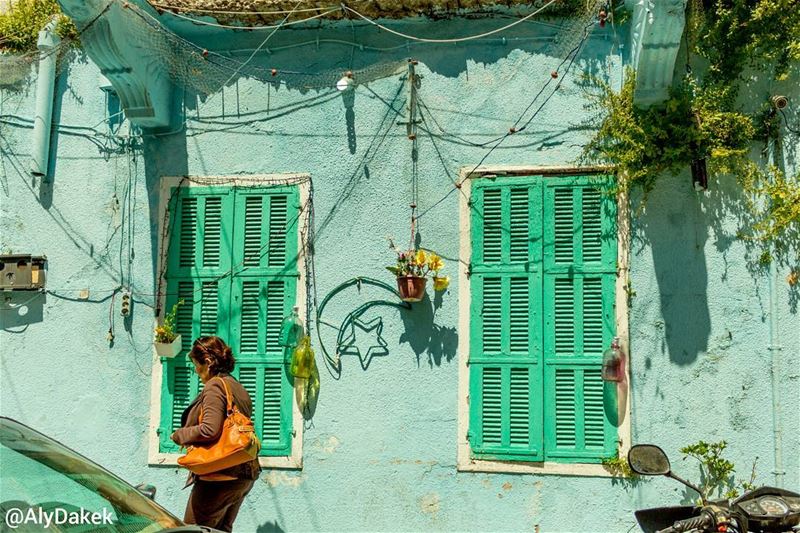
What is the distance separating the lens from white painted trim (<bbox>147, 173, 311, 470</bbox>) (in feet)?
20.7

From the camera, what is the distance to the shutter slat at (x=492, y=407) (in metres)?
6.09

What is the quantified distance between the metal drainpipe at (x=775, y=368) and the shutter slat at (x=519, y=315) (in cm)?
165

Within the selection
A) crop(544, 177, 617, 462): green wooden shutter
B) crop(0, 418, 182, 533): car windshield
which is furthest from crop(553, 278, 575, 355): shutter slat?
crop(0, 418, 182, 533): car windshield

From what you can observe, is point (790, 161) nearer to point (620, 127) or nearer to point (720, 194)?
point (720, 194)

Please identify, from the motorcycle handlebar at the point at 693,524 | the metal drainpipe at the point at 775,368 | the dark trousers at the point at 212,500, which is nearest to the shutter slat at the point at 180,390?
the dark trousers at the point at 212,500

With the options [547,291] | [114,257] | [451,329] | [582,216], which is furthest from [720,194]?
[114,257]

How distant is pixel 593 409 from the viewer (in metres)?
6.00

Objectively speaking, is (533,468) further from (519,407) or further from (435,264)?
(435,264)

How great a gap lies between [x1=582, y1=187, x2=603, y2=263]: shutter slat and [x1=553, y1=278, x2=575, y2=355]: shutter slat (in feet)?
0.79

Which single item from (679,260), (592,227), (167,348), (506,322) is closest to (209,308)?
(167,348)

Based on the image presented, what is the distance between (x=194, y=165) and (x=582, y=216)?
3.05 metres

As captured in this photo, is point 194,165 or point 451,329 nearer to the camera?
point 451,329

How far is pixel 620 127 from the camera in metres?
6.23

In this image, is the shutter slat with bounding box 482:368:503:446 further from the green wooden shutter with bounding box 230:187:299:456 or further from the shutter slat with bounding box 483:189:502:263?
the green wooden shutter with bounding box 230:187:299:456
